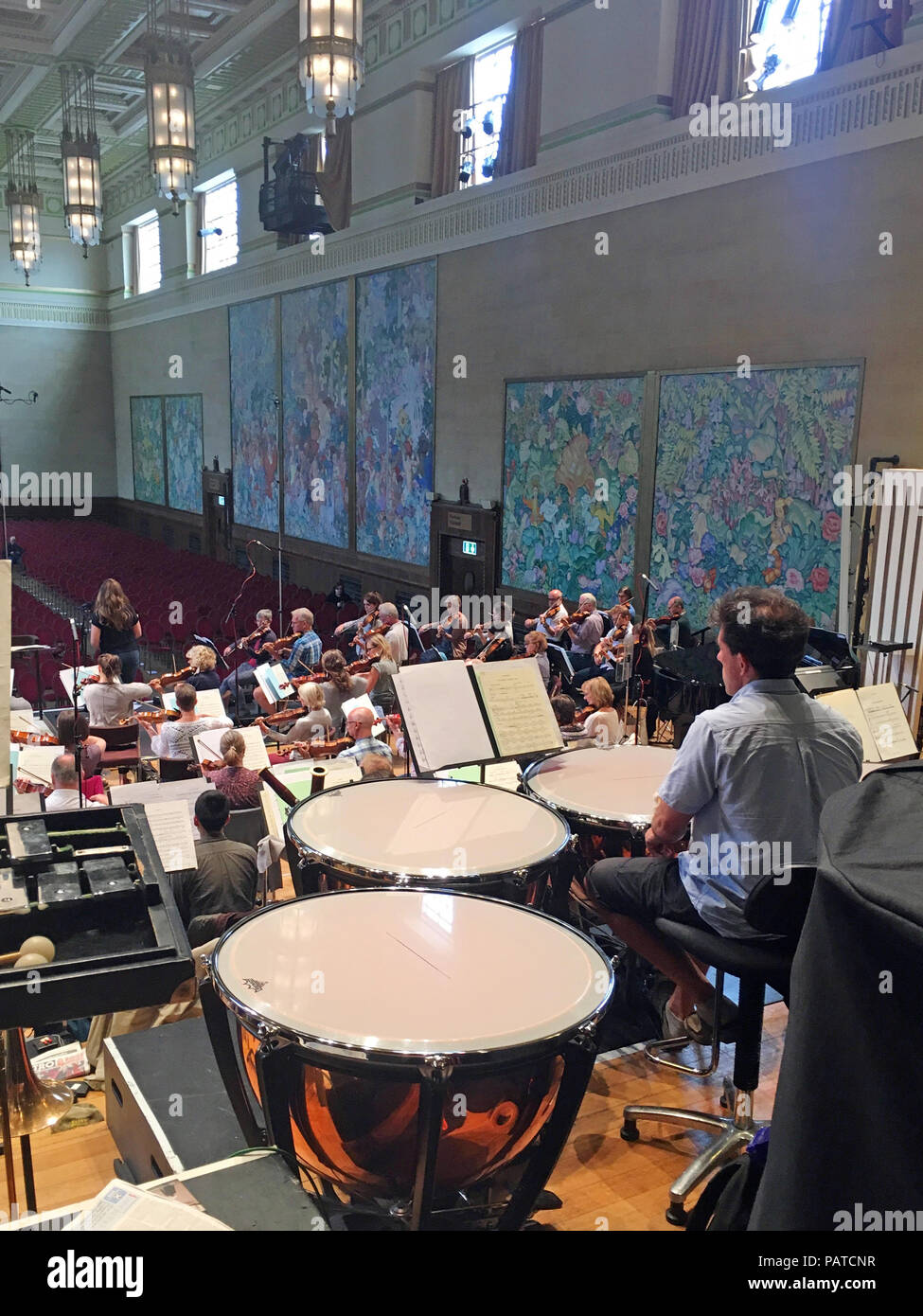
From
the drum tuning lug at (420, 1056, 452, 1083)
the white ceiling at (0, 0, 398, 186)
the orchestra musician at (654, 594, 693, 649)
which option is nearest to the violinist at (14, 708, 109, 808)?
the drum tuning lug at (420, 1056, 452, 1083)

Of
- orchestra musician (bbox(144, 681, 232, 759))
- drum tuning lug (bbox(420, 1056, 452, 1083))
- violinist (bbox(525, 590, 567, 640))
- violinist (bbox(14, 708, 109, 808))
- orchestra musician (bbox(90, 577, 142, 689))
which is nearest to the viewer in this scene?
drum tuning lug (bbox(420, 1056, 452, 1083))

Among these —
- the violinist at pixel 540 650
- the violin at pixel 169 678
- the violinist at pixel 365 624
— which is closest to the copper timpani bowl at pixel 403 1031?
the violinist at pixel 540 650

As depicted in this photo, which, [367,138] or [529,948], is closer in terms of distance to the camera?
[529,948]

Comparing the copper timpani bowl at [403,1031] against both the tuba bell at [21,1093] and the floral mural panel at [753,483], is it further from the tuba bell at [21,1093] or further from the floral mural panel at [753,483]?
the floral mural panel at [753,483]

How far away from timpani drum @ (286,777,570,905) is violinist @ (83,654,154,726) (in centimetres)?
435

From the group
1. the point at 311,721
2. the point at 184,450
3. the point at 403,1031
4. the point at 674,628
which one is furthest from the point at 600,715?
the point at 184,450

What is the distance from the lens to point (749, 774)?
2.75 m

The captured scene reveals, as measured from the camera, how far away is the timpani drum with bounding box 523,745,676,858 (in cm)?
331

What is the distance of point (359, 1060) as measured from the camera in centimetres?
197

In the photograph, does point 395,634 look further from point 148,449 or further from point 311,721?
point 148,449

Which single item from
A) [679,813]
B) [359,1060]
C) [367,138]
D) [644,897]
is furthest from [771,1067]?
[367,138]

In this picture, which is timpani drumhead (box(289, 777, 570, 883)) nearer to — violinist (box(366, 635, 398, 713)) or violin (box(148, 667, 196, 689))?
violinist (box(366, 635, 398, 713))
